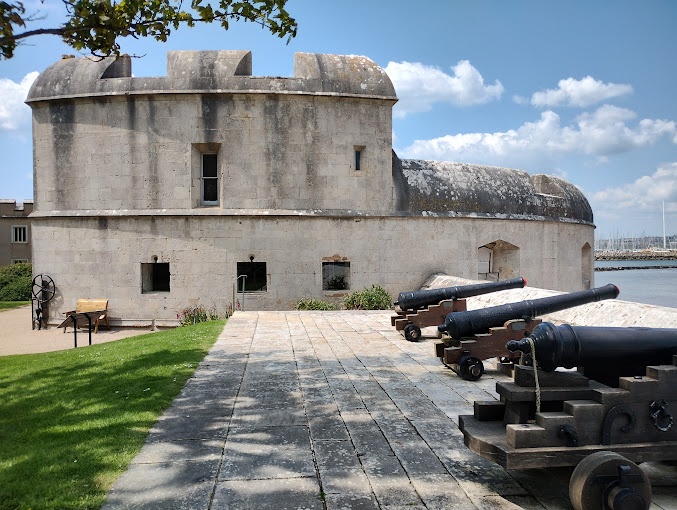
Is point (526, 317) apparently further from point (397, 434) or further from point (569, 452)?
point (569, 452)

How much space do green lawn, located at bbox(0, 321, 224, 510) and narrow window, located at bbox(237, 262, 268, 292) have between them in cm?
485

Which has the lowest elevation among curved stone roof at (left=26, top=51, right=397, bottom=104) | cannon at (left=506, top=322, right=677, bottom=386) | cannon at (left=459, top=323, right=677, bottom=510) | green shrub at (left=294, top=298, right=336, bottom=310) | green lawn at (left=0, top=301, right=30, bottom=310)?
green lawn at (left=0, top=301, right=30, bottom=310)

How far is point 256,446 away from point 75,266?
11.0m

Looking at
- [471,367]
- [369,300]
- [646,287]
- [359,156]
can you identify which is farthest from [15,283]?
[646,287]

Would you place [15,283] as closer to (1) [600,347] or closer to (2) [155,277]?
(2) [155,277]

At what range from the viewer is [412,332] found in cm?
743

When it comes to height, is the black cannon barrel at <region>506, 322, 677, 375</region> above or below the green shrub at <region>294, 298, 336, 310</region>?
above

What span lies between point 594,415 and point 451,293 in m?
4.65

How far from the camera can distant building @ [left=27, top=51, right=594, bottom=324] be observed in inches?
480

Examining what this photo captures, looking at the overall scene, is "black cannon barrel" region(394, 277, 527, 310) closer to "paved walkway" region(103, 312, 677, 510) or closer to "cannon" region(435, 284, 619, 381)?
"paved walkway" region(103, 312, 677, 510)

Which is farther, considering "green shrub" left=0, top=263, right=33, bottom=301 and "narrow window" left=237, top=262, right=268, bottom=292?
"green shrub" left=0, top=263, right=33, bottom=301

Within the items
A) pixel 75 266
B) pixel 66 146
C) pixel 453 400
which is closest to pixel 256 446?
pixel 453 400

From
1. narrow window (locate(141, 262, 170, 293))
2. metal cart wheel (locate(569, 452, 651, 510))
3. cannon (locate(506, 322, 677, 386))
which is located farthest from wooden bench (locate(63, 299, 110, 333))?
metal cart wheel (locate(569, 452, 651, 510))

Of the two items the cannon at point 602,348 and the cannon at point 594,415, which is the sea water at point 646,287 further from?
the cannon at point 594,415
